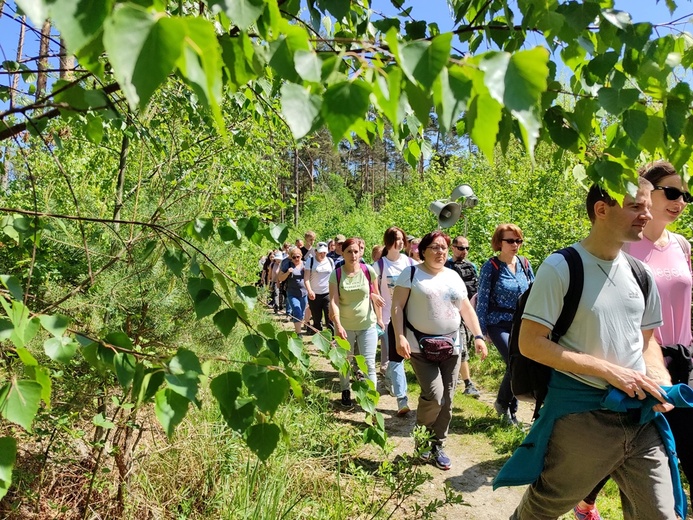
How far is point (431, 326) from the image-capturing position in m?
3.97

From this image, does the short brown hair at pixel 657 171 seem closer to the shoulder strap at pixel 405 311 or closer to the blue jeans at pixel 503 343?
the shoulder strap at pixel 405 311

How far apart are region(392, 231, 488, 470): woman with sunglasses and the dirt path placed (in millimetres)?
179

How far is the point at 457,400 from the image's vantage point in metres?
5.62

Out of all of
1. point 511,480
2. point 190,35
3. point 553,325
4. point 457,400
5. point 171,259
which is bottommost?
point 457,400

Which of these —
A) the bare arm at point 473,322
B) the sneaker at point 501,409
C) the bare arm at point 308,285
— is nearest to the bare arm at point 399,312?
the bare arm at point 473,322

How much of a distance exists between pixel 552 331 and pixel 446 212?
6024 mm

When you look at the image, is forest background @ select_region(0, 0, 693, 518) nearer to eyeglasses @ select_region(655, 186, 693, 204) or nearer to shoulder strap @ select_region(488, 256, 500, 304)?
eyeglasses @ select_region(655, 186, 693, 204)

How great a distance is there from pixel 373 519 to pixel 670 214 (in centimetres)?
238

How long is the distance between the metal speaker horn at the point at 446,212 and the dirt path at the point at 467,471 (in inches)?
136

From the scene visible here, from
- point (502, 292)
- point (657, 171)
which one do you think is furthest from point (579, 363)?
point (502, 292)

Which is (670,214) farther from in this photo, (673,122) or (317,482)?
(317,482)

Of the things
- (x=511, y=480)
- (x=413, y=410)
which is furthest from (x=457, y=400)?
(x=511, y=480)

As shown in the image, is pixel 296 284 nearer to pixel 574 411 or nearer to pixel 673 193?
pixel 673 193

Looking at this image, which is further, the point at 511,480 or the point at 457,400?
the point at 457,400
